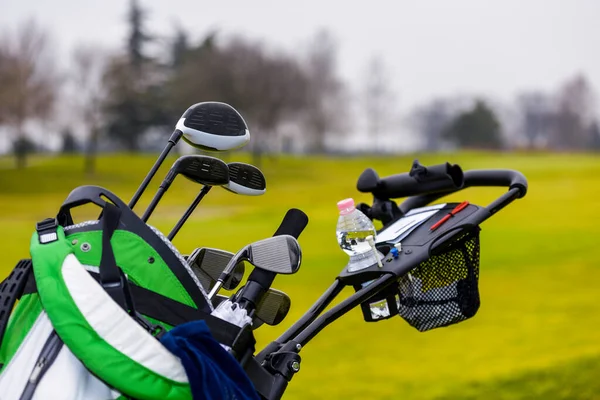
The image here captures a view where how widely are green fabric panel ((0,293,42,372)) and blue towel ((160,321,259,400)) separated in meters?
0.30

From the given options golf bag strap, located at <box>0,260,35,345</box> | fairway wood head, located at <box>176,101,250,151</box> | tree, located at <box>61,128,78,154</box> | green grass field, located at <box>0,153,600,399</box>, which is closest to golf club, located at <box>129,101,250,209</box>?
fairway wood head, located at <box>176,101,250,151</box>

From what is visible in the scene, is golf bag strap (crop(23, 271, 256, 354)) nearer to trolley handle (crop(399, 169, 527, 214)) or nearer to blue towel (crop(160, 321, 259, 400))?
blue towel (crop(160, 321, 259, 400))

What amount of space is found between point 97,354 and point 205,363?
0.68ft

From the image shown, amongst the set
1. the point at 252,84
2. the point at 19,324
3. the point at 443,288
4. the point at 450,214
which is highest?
the point at 450,214

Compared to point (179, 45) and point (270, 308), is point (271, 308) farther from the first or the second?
point (179, 45)

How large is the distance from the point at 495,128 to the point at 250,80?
1566 centimetres

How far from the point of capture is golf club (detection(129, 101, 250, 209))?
5.95 feet

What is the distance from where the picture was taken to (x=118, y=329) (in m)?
1.41

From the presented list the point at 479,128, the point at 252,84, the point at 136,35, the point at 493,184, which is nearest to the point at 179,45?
the point at 136,35

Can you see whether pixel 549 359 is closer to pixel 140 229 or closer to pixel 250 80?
pixel 140 229

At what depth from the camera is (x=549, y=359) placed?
4086 millimetres

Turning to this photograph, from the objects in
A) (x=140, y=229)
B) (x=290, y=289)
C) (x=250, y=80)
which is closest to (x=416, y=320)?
(x=140, y=229)

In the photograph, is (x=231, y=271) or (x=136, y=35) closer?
(x=231, y=271)

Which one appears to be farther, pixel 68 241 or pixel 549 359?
pixel 549 359
